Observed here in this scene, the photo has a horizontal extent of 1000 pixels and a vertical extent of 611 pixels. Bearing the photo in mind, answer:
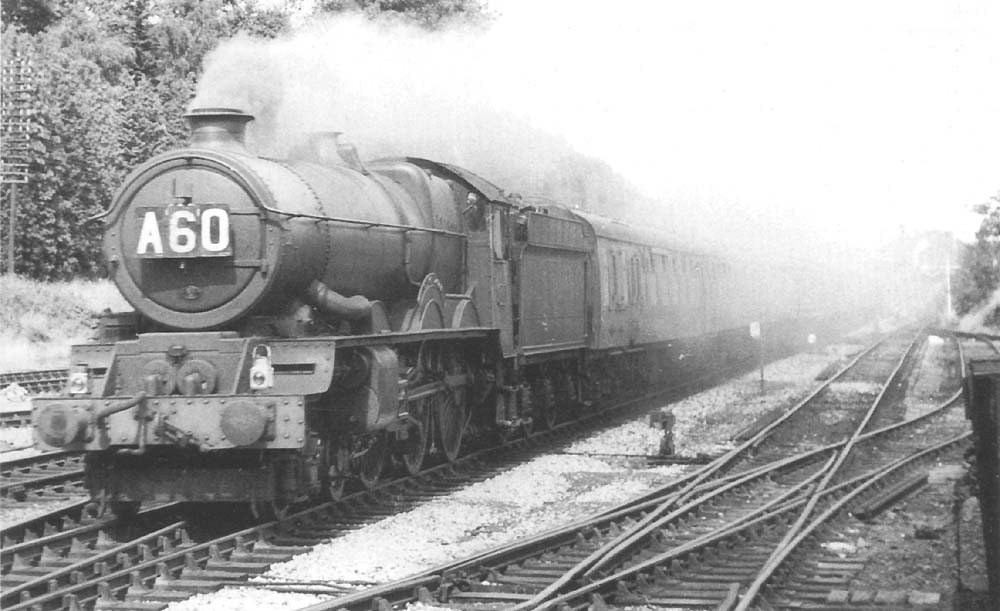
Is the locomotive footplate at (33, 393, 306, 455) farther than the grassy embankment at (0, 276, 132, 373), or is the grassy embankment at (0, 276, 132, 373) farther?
the grassy embankment at (0, 276, 132, 373)

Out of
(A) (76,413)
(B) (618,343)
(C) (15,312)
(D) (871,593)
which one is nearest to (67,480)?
(A) (76,413)

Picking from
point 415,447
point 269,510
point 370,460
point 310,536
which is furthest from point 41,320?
point 310,536

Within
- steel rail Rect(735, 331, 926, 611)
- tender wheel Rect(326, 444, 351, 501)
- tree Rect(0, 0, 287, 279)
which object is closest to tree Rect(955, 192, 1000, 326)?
steel rail Rect(735, 331, 926, 611)

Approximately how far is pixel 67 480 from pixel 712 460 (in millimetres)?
6477

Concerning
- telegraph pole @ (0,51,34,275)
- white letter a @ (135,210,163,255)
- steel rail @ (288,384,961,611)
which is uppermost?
telegraph pole @ (0,51,34,275)

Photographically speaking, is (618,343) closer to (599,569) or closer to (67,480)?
(67,480)

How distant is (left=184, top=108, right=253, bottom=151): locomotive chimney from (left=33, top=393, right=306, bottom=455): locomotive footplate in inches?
83.0

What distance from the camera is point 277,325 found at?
957 cm

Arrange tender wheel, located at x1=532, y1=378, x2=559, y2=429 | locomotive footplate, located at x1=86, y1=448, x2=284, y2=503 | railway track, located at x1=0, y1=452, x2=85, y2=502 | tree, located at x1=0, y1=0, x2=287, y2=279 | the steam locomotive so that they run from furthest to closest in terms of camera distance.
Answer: tree, located at x1=0, y1=0, x2=287, y2=279 < tender wheel, located at x1=532, y1=378, x2=559, y2=429 < railway track, located at x1=0, y1=452, x2=85, y2=502 < locomotive footplate, located at x1=86, y1=448, x2=284, y2=503 < the steam locomotive

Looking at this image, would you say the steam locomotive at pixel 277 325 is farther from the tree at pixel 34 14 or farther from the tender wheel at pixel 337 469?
the tree at pixel 34 14

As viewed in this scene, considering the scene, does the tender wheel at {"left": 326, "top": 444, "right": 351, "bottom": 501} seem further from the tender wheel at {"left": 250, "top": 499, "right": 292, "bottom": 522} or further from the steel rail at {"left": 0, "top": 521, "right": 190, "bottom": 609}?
the steel rail at {"left": 0, "top": 521, "right": 190, "bottom": 609}

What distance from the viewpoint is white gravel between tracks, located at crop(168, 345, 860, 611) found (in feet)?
25.9

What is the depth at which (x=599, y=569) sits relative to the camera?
7918mm

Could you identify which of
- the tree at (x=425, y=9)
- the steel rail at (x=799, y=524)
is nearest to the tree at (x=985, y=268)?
the tree at (x=425, y=9)
